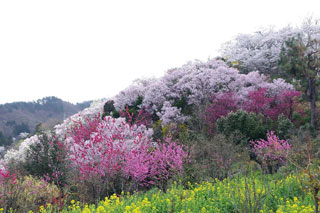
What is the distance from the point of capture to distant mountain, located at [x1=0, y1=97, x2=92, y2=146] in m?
82.5

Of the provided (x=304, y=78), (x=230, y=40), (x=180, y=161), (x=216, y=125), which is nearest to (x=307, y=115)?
(x=304, y=78)

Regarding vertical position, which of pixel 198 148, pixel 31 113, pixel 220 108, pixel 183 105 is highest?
pixel 31 113

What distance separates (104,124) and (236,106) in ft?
32.6

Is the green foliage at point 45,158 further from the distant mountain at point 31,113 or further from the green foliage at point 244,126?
the distant mountain at point 31,113

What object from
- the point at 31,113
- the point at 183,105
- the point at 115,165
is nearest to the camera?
the point at 115,165

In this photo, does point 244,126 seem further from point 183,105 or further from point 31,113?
point 31,113

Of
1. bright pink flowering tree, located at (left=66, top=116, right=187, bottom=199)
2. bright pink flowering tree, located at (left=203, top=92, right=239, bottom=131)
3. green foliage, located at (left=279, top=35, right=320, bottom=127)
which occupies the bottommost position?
bright pink flowering tree, located at (left=66, top=116, right=187, bottom=199)

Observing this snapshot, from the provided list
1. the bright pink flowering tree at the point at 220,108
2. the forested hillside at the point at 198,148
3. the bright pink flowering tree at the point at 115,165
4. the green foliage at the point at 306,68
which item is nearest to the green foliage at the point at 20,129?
the forested hillside at the point at 198,148

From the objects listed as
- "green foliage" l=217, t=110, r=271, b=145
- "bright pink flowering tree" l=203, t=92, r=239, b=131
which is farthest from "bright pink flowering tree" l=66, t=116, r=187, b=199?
"bright pink flowering tree" l=203, t=92, r=239, b=131

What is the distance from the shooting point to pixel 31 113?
104 meters

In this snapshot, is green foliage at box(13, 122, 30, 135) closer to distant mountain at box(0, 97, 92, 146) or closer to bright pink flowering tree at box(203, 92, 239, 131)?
distant mountain at box(0, 97, 92, 146)

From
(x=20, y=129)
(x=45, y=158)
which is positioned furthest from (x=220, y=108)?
(x=20, y=129)

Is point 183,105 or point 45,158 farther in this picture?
point 183,105

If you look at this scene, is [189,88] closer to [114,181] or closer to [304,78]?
[304,78]
